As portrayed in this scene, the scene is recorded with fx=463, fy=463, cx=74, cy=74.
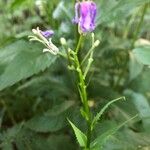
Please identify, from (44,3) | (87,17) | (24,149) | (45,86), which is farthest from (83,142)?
(44,3)

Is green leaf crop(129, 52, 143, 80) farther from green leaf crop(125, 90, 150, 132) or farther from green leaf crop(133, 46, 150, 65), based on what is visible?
green leaf crop(133, 46, 150, 65)

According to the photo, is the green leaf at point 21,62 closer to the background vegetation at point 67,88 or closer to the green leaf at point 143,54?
the background vegetation at point 67,88

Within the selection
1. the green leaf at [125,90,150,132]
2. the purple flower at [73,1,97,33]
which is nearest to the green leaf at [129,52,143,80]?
the green leaf at [125,90,150,132]

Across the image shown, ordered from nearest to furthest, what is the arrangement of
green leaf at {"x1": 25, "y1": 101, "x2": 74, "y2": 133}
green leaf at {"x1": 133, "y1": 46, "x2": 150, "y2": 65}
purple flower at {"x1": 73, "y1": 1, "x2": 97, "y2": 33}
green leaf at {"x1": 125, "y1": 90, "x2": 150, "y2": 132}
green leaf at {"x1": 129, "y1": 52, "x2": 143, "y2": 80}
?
purple flower at {"x1": 73, "y1": 1, "x2": 97, "y2": 33}, green leaf at {"x1": 133, "y1": 46, "x2": 150, "y2": 65}, green leaf at {"x1": 125, "y1": 90, "x2": 150, "y2": 132}, green leaf at {"x1": 25, "y1": 101, "x2": 74, "y2": 133}, green leaf at {"x1": 129, "y1": 52, "x2": 143, "y2": 80}

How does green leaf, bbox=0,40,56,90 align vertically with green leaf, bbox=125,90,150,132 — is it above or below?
above

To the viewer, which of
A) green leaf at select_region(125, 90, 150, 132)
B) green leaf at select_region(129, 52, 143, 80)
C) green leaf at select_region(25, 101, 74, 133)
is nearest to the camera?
green leaf at select_region(125, 90, 150, 132)

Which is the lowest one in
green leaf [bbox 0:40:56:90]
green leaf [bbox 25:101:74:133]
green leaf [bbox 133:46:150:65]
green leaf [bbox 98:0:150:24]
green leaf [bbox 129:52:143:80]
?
green leaf [bbox 129:52:143:80]

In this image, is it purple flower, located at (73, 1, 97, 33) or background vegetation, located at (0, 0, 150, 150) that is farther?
background vegetation, located at (0, 0, 150, 150)

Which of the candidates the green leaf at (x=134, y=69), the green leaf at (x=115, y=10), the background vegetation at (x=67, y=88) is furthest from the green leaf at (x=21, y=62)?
the green leaf at (x=134, y=69)

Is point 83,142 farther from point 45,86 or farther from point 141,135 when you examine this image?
point 45,86
